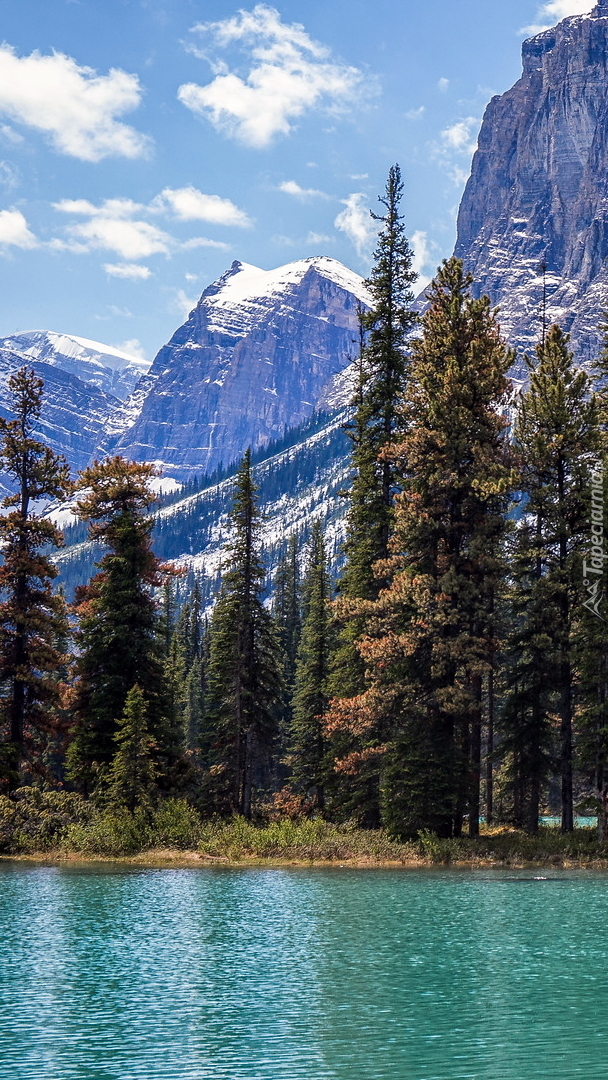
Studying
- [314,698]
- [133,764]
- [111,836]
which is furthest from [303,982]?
[314,698]

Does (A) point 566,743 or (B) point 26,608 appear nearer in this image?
(A) point 566,743

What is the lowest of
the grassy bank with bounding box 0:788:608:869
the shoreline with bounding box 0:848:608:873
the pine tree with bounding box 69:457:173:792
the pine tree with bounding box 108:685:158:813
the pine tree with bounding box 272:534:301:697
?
the shoreline with bounding box 0:848:608:873

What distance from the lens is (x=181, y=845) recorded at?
39.9m

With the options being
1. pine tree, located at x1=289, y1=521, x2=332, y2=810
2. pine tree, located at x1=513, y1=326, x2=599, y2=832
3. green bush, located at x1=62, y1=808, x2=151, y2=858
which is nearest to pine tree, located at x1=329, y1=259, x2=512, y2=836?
pine tree, located at x1=513, y1=326, x2=599, y2=832

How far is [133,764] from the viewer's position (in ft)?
134

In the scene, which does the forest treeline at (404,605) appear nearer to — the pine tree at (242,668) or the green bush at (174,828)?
the pine tree at (242,668)

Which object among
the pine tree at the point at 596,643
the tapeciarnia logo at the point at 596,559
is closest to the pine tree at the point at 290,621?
the pine tree at the point at 596,643

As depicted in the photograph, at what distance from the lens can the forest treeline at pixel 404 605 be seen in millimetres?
39250

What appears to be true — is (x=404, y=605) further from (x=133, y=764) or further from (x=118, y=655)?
(x=118, y=655)

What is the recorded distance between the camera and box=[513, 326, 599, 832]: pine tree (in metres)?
40.7

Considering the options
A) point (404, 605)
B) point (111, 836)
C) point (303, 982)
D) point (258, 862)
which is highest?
point (404, 605)

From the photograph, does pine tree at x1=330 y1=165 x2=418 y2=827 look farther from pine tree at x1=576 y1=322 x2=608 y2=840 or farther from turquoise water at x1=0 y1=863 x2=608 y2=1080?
turquoise water at x1=0 y1=863 x2=608 y2=1080

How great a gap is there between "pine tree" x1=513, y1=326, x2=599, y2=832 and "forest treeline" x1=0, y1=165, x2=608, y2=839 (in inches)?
3.6

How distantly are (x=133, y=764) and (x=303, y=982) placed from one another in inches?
968
